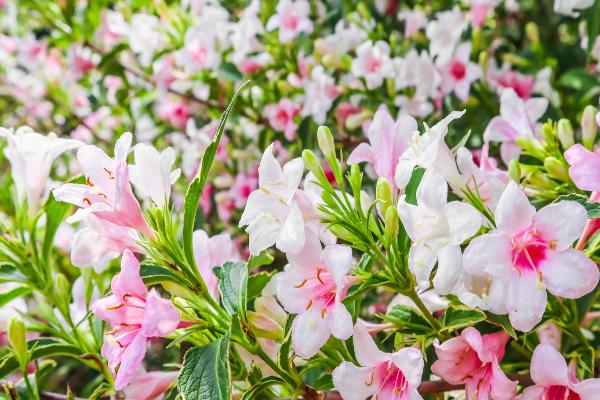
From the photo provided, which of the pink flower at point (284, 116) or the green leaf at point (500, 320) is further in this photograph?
the pink flower at point (284, 116)

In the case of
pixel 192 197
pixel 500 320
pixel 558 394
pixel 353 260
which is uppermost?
pixel 192 197

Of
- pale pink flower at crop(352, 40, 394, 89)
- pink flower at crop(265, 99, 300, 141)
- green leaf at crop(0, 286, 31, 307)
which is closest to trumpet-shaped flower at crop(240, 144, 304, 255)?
green leaf at crop(0, 286, 31, 307)

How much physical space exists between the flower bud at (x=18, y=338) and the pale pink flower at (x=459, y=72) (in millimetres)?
1231

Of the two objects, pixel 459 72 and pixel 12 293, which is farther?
pixel 459 72

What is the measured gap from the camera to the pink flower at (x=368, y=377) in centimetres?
85

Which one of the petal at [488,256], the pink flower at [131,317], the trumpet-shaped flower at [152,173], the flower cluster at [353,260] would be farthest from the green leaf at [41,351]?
the petal at [488,256]

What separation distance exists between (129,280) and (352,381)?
317mm

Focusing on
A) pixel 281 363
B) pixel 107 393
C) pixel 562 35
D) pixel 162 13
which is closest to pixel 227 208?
pixel 162 13

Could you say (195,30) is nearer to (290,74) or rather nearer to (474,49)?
(290,74)

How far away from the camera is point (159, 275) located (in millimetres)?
918

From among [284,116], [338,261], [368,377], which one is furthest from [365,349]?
[284,116]

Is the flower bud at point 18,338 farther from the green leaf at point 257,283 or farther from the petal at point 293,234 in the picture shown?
the petal at point 293,234

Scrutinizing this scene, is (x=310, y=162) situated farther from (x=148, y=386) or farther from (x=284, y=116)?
(x=284, y=116)

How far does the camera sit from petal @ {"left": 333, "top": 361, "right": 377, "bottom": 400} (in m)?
0.85
